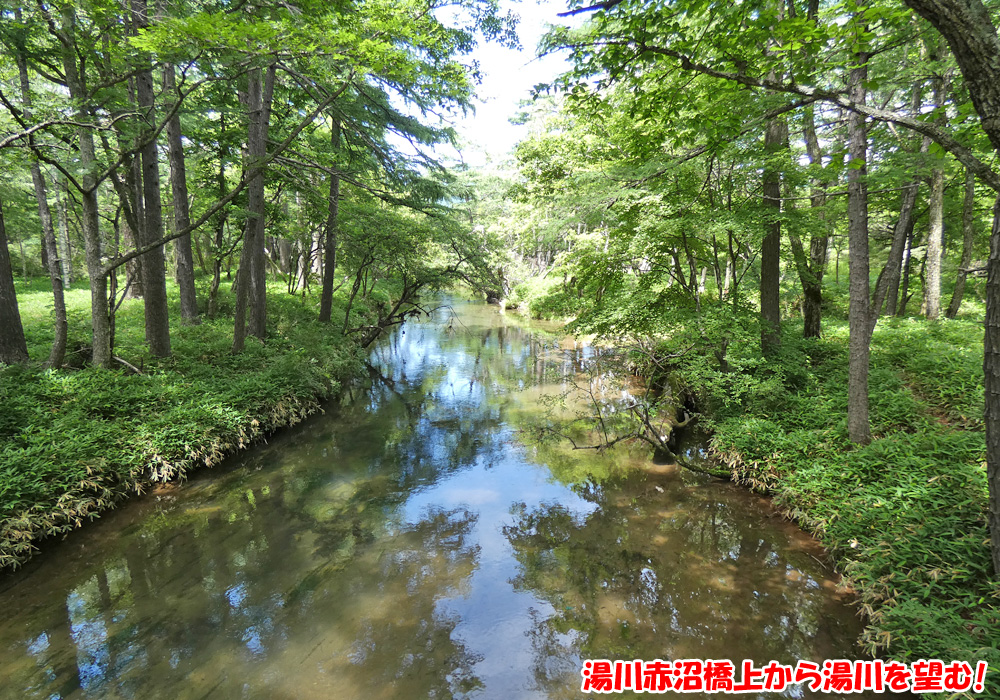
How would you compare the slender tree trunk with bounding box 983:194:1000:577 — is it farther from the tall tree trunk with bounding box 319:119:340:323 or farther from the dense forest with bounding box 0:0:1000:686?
the tall tree trunk with bounding box 319:119:340:323

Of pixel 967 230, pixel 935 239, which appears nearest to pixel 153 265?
pixel 935 239

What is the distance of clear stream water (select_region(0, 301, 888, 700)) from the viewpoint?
405cm

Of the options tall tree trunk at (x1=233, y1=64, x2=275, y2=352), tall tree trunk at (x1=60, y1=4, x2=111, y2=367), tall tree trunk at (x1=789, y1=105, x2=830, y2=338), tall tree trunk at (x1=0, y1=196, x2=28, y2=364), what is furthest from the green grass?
tall tree trunk at (x1=0, y1=196, x2=28, y2=364)


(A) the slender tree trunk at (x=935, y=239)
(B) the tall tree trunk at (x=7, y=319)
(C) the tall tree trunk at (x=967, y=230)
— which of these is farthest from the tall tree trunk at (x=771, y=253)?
(B) the tall tree trunk at (x=7, y=319)

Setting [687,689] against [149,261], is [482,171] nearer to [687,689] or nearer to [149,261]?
[149,261]

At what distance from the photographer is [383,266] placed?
48.6 ft

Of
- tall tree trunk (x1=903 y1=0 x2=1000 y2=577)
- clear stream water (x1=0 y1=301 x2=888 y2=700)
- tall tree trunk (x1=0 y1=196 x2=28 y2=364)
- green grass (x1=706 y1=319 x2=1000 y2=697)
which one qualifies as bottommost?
clear stream water (x1=0 y1=301 x2=888 y2=700)

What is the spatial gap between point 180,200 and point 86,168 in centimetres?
462

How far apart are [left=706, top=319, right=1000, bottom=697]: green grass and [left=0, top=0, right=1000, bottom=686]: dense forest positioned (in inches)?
1.4

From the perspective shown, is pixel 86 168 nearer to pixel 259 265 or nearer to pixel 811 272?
pixel 259 265

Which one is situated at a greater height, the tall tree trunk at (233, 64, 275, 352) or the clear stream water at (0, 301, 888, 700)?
the tall tree trunk at (233, 64, 275, 352)

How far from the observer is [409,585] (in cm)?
517

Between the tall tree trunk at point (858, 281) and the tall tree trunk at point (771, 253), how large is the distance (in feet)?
5.34

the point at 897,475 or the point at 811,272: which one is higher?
the point at 811,272
